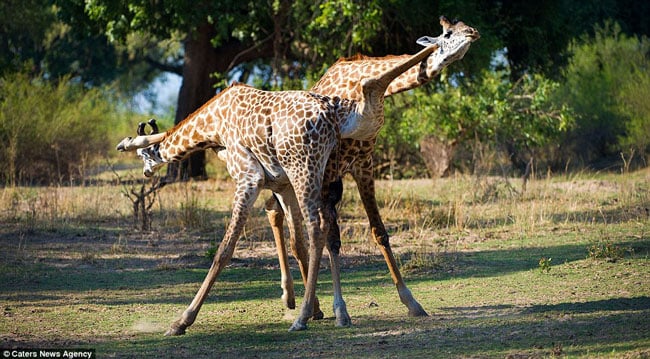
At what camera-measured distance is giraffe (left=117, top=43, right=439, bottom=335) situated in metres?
7.12

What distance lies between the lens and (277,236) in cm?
813

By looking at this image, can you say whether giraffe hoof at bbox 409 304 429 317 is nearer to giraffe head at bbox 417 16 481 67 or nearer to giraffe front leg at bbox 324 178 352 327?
giraffe front leg at bbox 324 178 352 327

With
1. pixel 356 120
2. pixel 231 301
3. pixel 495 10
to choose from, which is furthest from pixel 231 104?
pixel 495 10

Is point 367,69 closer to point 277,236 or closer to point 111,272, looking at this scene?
point 277,236

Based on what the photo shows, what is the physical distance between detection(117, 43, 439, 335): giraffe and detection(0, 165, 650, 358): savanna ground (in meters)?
0.69

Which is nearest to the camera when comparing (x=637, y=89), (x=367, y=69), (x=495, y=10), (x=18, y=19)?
(x=367, y=69)

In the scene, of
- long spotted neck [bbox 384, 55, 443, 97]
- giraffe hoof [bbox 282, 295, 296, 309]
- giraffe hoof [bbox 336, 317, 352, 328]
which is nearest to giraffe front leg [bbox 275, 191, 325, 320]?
giraffe hoof [bbox 282, 295, 296, 309]

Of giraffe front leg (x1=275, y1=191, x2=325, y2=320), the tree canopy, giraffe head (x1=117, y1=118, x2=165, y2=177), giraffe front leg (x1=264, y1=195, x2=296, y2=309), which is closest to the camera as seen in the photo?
A: giraffe front leg (x1=275, y1=191, x2=325, y2=320)

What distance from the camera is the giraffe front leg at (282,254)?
316 inches

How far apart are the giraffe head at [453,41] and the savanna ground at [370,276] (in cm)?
217

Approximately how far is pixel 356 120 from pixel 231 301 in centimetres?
251

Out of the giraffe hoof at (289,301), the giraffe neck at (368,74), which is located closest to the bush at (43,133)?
the giraffe neck at (368,74)

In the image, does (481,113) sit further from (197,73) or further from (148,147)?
(148,147)

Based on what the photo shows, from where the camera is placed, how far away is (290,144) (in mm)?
7141
